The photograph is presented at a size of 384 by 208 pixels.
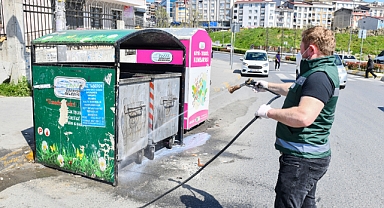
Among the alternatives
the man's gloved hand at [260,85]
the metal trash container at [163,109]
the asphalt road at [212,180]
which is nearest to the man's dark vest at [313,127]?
the man's gloved hand at [260,85]

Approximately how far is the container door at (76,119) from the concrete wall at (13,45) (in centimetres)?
586

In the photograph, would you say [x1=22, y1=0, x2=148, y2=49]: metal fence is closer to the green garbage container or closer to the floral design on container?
the floral design on container

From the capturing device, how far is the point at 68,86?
4699mm

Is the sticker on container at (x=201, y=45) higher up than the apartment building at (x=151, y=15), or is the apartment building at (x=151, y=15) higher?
the apartment building at (x=151, y=15)

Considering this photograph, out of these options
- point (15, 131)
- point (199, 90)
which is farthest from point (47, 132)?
point (199, 90)

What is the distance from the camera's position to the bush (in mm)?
9945

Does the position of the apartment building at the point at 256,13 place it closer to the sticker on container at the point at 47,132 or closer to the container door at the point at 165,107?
the container door at the point at 165,107

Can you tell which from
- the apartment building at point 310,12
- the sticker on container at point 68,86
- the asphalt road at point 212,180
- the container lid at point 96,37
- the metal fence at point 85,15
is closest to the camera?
the asphalt road at point 212,180

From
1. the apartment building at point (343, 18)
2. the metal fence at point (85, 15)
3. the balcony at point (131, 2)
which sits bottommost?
the metal fence at point (85, 15)

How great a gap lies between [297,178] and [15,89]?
31.5 feet

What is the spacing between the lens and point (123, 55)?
512 inches

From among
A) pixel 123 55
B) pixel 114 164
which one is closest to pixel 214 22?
pixel 123 55

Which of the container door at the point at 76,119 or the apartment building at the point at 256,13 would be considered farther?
the apartment building at the point at 256,13

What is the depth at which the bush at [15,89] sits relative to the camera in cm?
995
